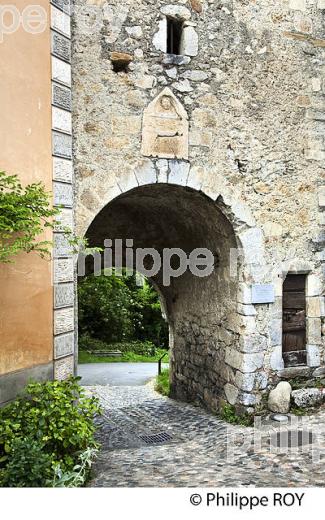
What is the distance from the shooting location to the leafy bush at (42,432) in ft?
11.3

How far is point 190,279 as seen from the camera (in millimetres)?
7012

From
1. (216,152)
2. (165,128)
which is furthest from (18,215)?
(216,152)

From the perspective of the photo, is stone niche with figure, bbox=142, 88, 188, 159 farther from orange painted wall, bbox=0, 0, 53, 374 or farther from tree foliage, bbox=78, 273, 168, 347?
tree foliage, bbox=78, 273, 168, 347

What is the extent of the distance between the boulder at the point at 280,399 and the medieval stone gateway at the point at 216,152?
0.40 ft

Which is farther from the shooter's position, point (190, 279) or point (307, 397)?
point (190, 279)

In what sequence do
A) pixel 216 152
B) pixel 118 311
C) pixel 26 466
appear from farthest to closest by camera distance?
pixel 118 311 → pixel 216 152 → pixel 26 466

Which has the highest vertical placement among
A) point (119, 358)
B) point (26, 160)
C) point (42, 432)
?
point (26, 160)

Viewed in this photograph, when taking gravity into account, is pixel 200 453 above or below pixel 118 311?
below

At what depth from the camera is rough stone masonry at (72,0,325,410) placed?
4.88 m

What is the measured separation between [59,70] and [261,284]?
2958 millimetres

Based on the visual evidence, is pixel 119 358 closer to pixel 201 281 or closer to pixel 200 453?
pixel 201 281

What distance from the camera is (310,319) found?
5828 mm

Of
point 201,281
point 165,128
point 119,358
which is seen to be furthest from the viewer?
point 119,358

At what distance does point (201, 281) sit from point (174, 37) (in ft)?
9.67
